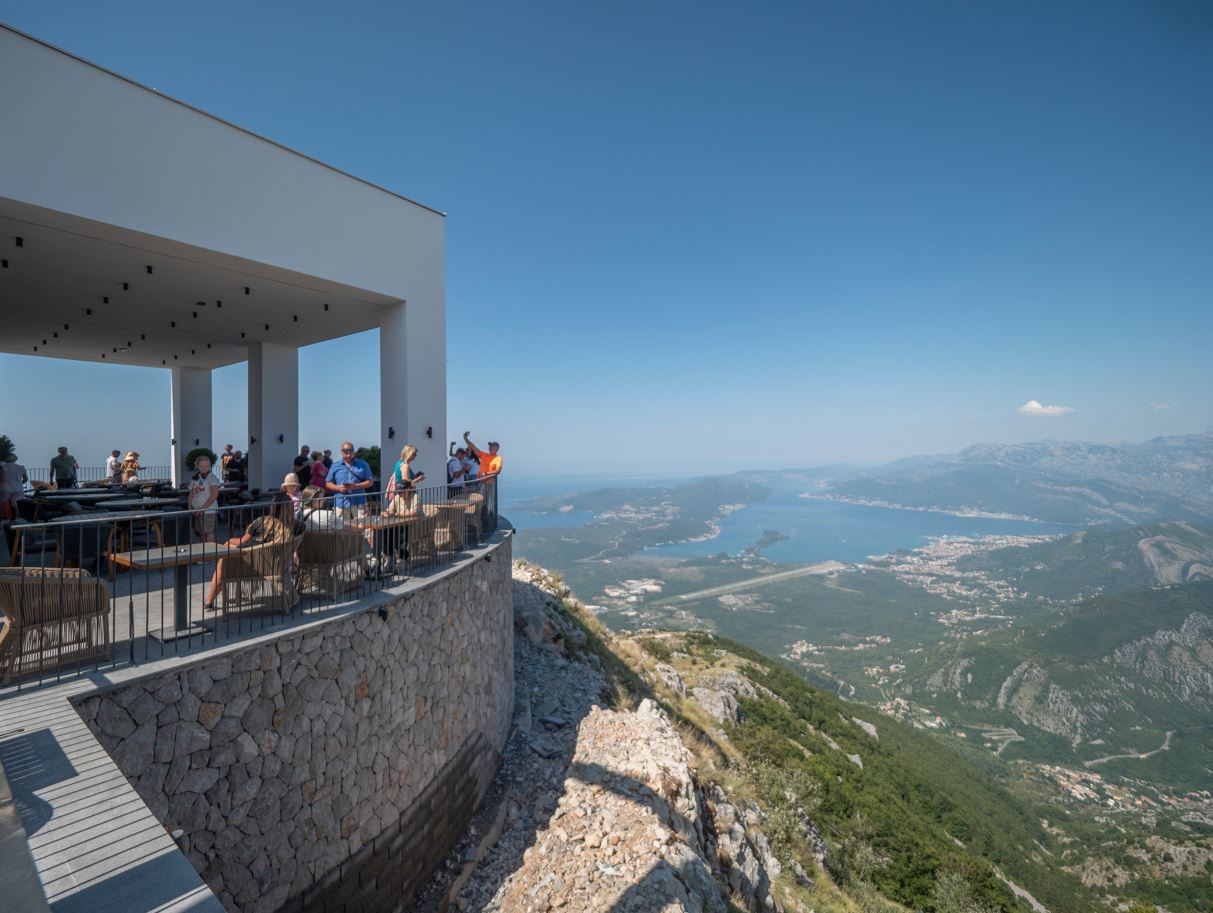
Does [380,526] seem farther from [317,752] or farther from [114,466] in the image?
[114,466]

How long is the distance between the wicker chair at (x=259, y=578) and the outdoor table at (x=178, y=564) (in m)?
0.25

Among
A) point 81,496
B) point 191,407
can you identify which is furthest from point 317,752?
point 191,407

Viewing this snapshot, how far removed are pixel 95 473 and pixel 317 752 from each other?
17821mm

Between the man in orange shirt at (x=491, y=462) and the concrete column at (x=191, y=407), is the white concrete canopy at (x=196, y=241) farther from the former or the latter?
the concrete column at (x=191, y=407)

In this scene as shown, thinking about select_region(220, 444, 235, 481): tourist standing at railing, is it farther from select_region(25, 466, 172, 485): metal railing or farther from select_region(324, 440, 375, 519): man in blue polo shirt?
select_region(324, 440, 375, 519): man in blue polo shirt

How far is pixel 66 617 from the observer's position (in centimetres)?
379

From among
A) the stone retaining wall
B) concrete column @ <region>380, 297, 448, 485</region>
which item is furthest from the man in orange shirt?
the stone retaining wall

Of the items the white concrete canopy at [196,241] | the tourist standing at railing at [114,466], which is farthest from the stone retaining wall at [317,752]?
the tourist standing at railing at [114,466]

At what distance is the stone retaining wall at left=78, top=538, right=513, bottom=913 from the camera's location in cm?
377

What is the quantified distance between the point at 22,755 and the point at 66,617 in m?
1.26

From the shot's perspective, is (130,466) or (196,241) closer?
(196,241)

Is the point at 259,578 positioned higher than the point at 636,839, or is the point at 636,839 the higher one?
the point at 259,578

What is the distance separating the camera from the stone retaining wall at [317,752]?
377cm

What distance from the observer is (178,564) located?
434 cm
